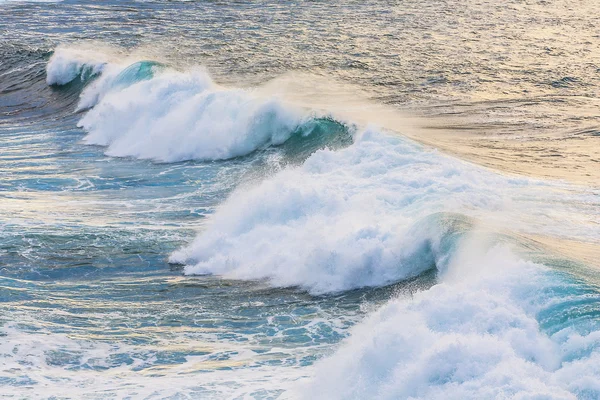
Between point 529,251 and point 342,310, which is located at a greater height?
point 529,251

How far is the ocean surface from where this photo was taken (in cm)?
914

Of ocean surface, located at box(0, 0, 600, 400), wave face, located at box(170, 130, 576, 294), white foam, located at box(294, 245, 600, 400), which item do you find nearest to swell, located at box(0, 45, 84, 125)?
ocean surface, located at box(0, 0, 600, 400)

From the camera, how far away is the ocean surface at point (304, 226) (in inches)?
360

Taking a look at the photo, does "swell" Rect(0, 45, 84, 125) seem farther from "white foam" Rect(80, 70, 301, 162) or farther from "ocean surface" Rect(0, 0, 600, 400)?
"white foam" Rect(80, 70, 301, 162)

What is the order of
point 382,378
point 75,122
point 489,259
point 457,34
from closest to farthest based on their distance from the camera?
point 382,378 → point 489,259 → point 75,122 → point 457,34

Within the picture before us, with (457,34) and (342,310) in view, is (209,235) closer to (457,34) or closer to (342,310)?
(342,310)

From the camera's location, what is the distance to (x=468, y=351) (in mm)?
8273

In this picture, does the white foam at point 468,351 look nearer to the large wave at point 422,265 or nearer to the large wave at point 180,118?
the large wave at point 422,265

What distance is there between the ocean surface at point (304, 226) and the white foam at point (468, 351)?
2 centimetres

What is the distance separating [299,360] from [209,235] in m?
4.75

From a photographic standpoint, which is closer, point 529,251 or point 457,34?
point 529,251

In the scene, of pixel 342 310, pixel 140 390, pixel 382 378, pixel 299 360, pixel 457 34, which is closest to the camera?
pixel 382 378

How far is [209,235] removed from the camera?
14680 mm

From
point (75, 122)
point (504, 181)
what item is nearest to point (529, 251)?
point (504, 181)
